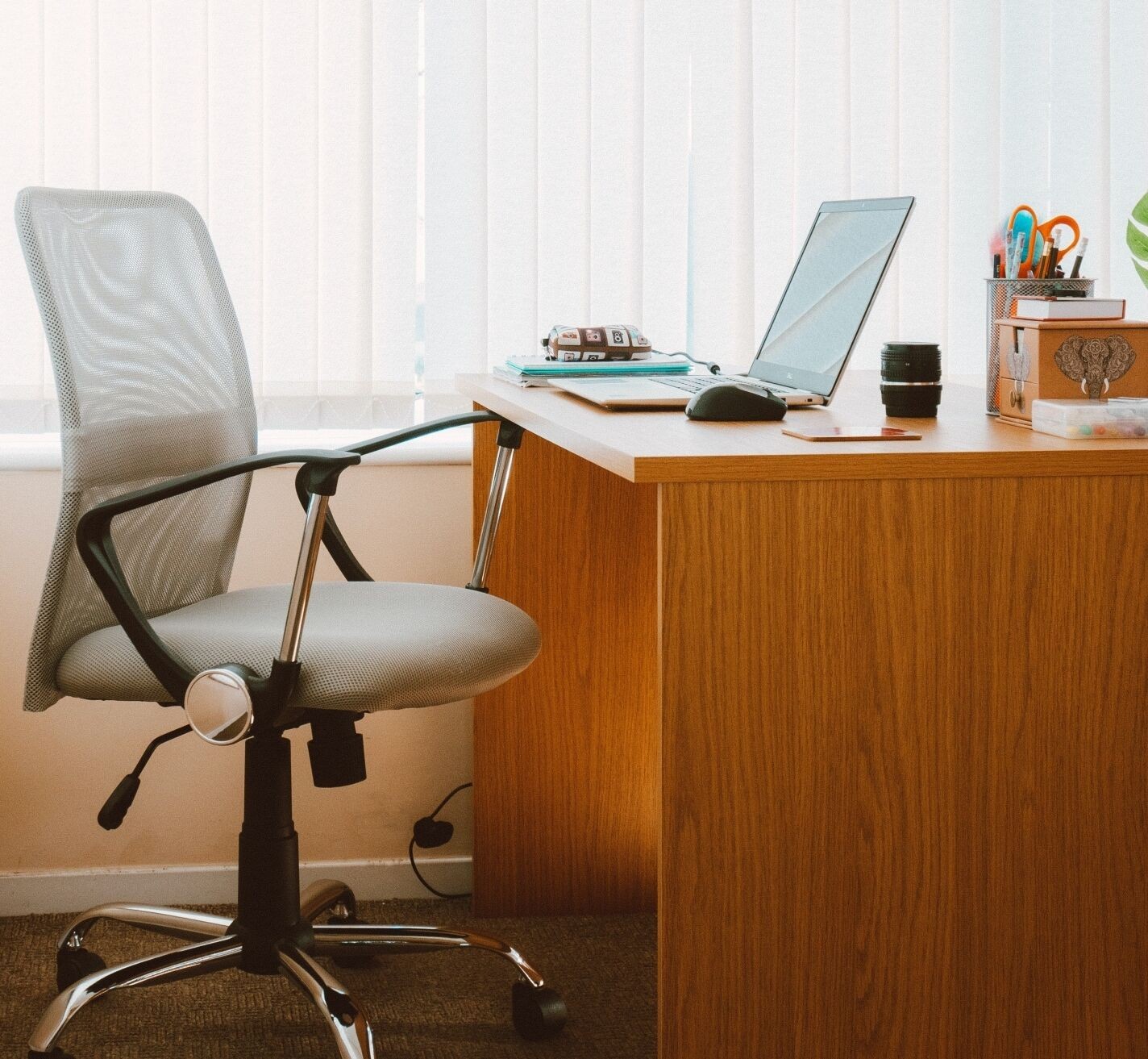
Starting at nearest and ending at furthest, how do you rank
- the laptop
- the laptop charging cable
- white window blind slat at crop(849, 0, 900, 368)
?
the laptop → the laptop charging cable → white window blind slat at crop(849, 0, 900, 368)

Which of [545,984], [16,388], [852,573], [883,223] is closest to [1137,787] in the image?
[852,573]

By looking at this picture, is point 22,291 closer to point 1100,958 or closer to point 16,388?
point 16,388

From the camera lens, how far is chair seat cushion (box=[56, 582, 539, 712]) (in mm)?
1451

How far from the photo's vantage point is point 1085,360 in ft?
4.64

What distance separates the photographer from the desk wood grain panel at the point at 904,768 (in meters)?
1.18

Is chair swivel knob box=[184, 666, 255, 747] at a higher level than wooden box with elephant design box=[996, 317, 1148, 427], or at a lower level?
lower

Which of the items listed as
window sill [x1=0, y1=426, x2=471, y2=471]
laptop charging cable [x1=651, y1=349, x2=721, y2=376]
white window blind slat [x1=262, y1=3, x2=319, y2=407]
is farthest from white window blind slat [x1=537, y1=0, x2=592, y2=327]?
white window blind slat [x1=262, y1=3, x2=319, y2=407]

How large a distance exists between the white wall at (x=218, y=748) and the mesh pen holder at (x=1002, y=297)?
0.96 metres

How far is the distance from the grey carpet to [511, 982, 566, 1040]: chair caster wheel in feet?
0.05

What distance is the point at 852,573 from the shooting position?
3.92 feet

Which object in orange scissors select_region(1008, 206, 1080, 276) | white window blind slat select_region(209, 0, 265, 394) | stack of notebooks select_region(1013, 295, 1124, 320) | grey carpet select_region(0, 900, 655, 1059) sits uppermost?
white window blind slat select_region(209, 0, 265, 394)

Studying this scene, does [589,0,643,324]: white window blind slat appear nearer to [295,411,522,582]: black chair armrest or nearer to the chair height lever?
[295,411,522,582]: black chair armrest

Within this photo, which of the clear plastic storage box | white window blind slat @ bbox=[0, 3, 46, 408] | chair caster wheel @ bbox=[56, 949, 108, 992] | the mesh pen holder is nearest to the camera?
the clear plastic storage box

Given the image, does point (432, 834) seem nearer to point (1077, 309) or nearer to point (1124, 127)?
point (1077, 309)
